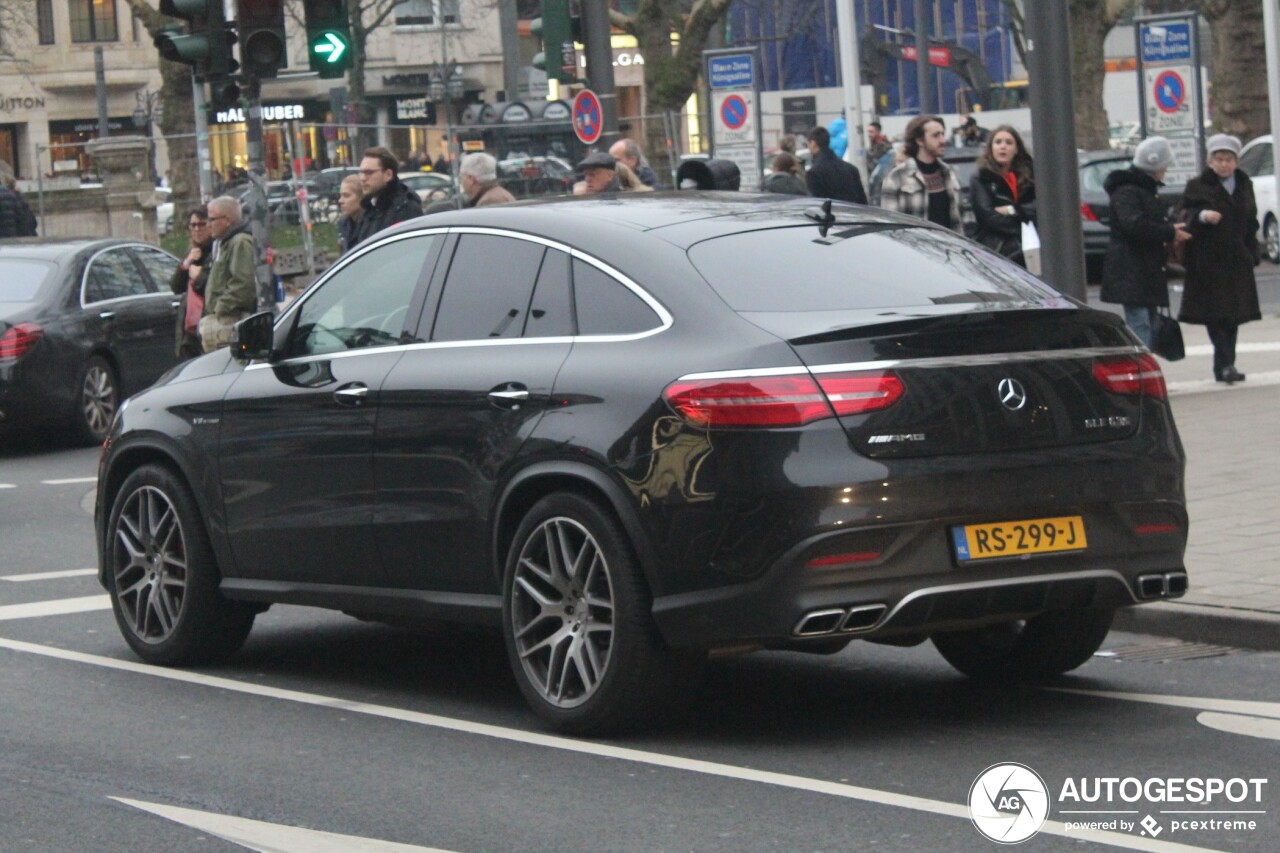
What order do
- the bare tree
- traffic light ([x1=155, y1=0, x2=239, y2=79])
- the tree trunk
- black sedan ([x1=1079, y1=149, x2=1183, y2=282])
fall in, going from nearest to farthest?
traffic light ([x1=155, y1=0, x2=239, y2=79]) → black sedan ([x1=1079, y1=149, x2=1183, y2=282]) → the bare tree → the tree trunk

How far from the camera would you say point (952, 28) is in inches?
3401

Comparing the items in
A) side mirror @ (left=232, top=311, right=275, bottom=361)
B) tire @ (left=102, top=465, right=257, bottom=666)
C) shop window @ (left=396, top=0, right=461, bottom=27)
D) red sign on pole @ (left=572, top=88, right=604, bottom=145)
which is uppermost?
shop window @ (left=396, top=0, right=461, bottom=27)

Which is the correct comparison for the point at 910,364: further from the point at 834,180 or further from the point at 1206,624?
the point at 834,180

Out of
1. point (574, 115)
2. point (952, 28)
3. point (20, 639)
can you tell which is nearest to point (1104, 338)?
point (20, 639)

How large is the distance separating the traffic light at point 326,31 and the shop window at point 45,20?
64.5 meters

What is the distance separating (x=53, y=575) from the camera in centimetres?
1092

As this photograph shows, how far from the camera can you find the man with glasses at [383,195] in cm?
1330

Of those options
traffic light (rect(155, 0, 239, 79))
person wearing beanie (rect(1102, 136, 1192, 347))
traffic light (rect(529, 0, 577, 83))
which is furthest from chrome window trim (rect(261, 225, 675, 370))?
traffic light (rect(529, 0, 577, 83))

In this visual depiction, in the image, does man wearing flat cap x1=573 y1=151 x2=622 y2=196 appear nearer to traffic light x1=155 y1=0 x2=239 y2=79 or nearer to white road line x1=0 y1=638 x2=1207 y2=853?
traffic light x1=155 y1=0 x2=239 y2=79

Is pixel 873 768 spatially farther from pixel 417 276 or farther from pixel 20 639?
pixel 20 639

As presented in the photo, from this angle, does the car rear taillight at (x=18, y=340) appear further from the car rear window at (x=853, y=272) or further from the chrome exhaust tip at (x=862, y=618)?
the chrome exhaust tip at (x=862, y=618)

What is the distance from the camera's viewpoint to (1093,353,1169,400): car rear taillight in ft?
21.6

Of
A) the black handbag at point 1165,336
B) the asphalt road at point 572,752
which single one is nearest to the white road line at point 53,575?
the asphalt road at point 572,752

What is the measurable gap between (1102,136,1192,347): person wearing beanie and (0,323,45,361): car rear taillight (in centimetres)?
793
